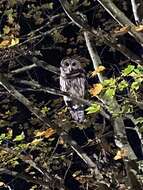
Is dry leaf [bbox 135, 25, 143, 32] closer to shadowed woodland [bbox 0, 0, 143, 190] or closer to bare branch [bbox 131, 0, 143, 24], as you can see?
shadowed woodland [bbox 0, 0, 143, 190]

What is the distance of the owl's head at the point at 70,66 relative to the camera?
4.79 m

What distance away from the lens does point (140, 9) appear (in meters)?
3.30

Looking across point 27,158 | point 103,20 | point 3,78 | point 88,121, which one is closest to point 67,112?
point 88,121

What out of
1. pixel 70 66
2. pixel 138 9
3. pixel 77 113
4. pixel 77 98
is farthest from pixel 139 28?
pixel 77 113

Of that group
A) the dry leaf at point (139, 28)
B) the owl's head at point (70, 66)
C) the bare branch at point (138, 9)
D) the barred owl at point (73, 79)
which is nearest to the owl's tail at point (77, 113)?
the barred owl at point (73, 79)

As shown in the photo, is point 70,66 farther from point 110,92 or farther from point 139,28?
point 139,28

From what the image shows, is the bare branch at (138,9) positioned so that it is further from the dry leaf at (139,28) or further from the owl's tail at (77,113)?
the owl's tail at (77,113)

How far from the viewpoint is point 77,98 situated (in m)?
3.57

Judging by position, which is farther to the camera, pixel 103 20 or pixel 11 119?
pixel 11 119

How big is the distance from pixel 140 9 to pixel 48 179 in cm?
203

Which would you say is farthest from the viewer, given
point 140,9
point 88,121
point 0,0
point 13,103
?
point 13,103

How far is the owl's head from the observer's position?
189 inches

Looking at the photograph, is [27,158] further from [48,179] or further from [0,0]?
[0,0]

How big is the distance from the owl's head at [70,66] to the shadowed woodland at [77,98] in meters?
0.12
